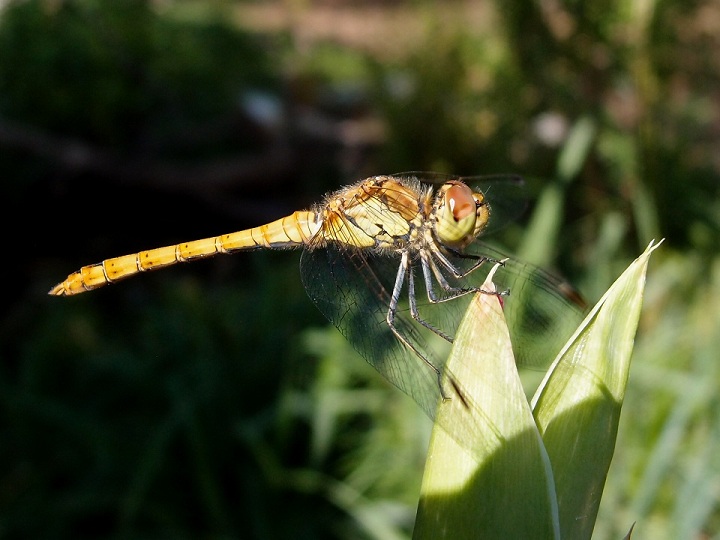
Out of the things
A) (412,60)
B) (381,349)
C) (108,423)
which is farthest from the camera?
(412,60)

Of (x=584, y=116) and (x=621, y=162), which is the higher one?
(x=584, y=116)

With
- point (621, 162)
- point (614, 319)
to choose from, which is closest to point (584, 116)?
point (621, 162)

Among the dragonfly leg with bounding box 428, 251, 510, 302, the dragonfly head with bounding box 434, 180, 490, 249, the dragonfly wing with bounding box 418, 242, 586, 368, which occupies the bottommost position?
the dragonfly wing with bounding box 418, 242, 586, 368

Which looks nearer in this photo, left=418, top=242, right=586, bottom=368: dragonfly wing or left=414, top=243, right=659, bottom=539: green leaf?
left=414, top=243, right=659, bottom=539: green leaf

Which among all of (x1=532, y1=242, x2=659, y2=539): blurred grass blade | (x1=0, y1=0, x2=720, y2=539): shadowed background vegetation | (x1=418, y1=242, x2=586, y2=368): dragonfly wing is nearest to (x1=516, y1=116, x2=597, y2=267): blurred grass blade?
(x1=0, y1=0, x2=720, y2=539): shadowed background vegetation

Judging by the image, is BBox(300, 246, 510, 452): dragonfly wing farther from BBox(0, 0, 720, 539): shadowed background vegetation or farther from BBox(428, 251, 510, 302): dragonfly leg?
BBox(0, 0, 720, 539): shadowed background vegetation

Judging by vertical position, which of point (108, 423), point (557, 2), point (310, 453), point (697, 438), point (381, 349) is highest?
point (557, 2)

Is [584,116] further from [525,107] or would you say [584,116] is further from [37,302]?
[37,302]
